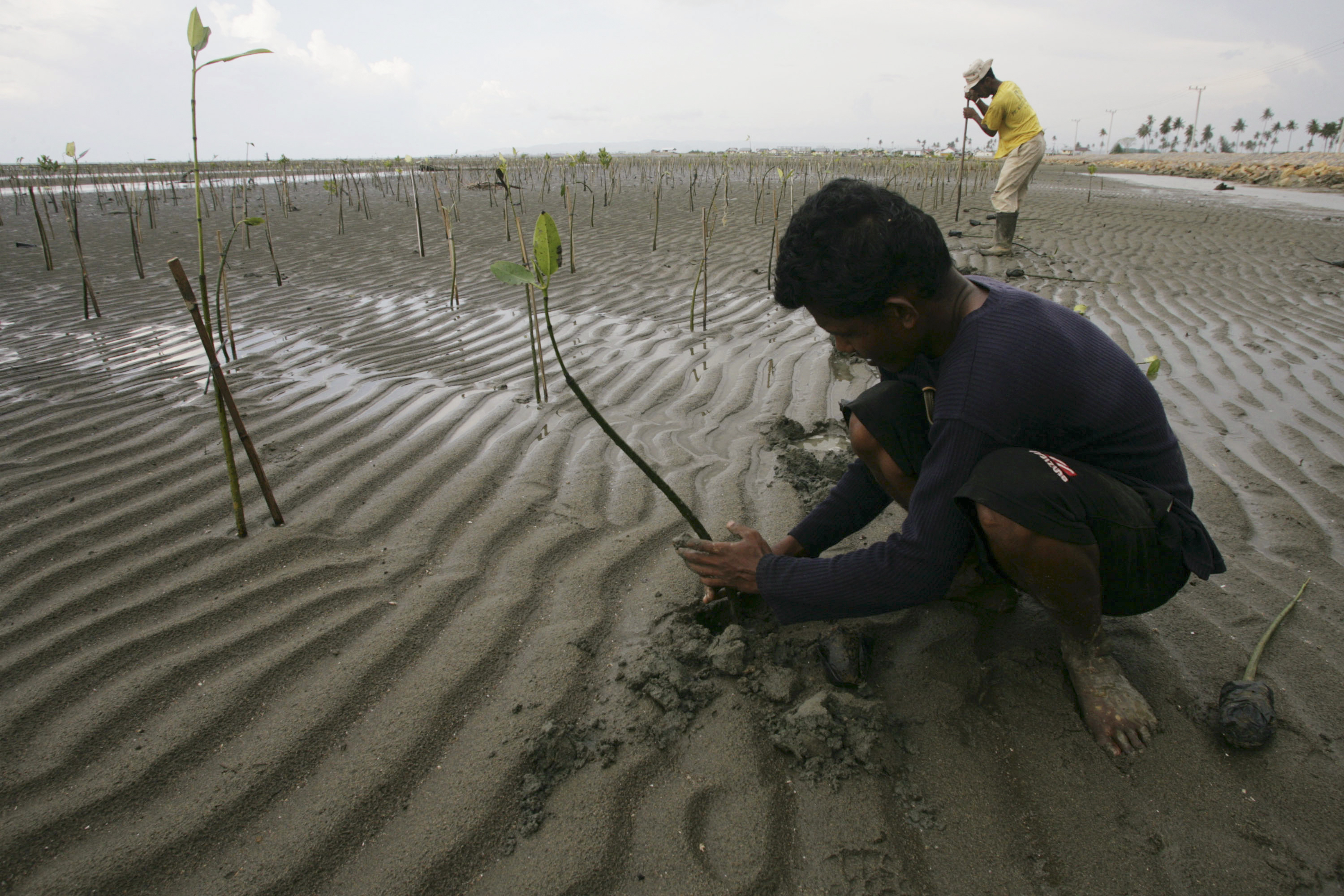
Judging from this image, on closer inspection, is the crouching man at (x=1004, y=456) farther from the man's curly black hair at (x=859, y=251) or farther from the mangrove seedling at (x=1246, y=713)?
the mangrove seedling at (x=1246, y=713)

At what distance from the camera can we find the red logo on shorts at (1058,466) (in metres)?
1.46

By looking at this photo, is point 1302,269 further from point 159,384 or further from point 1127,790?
point 159,384

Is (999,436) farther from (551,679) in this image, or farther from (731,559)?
(551,679)

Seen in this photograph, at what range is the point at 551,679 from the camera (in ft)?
5.83

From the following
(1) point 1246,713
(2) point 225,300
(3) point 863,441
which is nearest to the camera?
(1) point 1246,713

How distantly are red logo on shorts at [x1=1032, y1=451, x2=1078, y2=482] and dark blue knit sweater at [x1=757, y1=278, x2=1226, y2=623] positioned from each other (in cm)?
6

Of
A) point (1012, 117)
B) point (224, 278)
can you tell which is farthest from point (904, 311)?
point (1012, 117)

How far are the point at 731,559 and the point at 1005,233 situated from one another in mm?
7319

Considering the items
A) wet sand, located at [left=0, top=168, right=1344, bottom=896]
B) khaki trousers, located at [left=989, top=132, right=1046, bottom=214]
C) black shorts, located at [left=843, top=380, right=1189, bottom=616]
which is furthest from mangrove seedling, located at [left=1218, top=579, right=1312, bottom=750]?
khaki trousers, located at [left=989, top=132, right=1046, bottom=214]

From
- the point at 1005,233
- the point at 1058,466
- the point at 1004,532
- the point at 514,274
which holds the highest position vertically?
the point at 1005,233

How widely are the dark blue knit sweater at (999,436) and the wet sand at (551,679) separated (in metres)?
0.31

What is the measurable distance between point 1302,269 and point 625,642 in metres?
8.37

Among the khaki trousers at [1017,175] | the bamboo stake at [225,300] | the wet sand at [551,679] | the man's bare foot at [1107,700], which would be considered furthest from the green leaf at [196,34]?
the khaki trousers at [1017,175]

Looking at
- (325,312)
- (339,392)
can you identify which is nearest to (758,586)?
(339,392)
